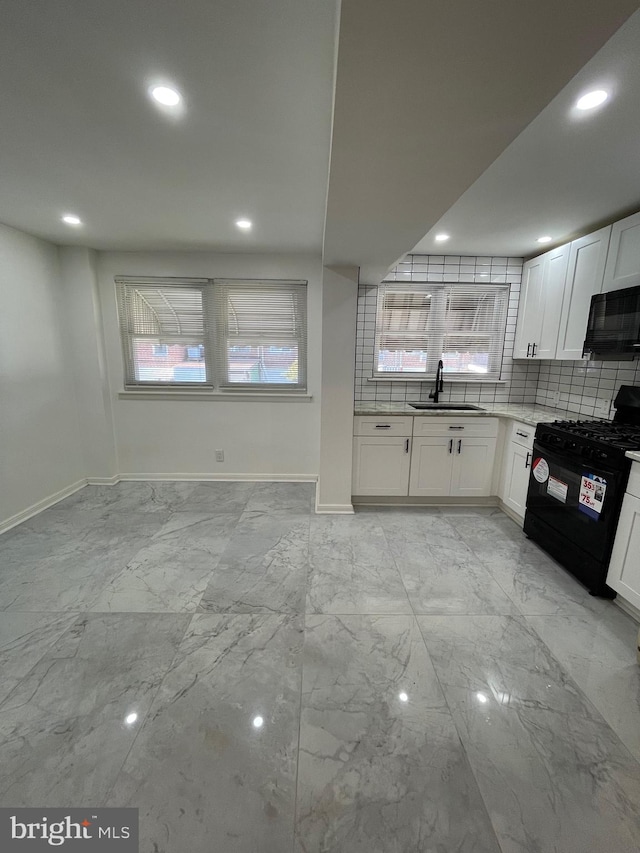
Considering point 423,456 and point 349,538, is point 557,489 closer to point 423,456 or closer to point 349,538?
point 423,456

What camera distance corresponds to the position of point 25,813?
1026mm

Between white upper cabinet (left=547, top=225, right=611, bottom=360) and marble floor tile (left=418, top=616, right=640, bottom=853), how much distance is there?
2.29 meters

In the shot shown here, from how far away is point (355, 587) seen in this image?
208cm

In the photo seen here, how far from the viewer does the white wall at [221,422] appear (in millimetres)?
3426

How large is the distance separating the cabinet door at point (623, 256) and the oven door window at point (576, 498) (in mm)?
1251

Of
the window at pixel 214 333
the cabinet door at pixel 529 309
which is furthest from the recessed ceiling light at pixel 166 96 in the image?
the cabinet door at pixel 529 309

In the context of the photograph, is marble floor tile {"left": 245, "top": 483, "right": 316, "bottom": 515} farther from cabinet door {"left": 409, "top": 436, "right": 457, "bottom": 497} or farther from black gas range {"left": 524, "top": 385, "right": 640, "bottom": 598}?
black gas range {"left": 524, "top": 385, "right": 640, "bottom": 598}

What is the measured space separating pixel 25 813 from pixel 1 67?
2.54 m

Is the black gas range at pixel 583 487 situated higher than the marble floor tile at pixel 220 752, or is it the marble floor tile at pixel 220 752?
the black gas range at pixel 583 487

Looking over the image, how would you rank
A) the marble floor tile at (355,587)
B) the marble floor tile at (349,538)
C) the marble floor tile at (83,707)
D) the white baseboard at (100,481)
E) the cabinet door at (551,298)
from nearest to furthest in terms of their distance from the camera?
the marble floor tile at (83,707), the marble floor tile at (355,587), the marble floor tile at (349,538), the cabinet door at (551,298), the white baseboard at (100,481)

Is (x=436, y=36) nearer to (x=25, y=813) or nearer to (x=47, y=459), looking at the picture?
(x=25, y=813)

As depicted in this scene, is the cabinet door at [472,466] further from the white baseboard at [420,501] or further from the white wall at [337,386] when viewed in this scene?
the white wall at [337,386]

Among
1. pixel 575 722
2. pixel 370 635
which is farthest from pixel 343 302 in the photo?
pixel 575 722

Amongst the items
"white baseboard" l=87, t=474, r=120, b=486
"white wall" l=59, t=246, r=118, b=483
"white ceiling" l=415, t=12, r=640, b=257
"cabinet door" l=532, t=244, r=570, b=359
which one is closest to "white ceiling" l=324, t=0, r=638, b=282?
"white ceiling" l=415, t=12, r=640, b=257
